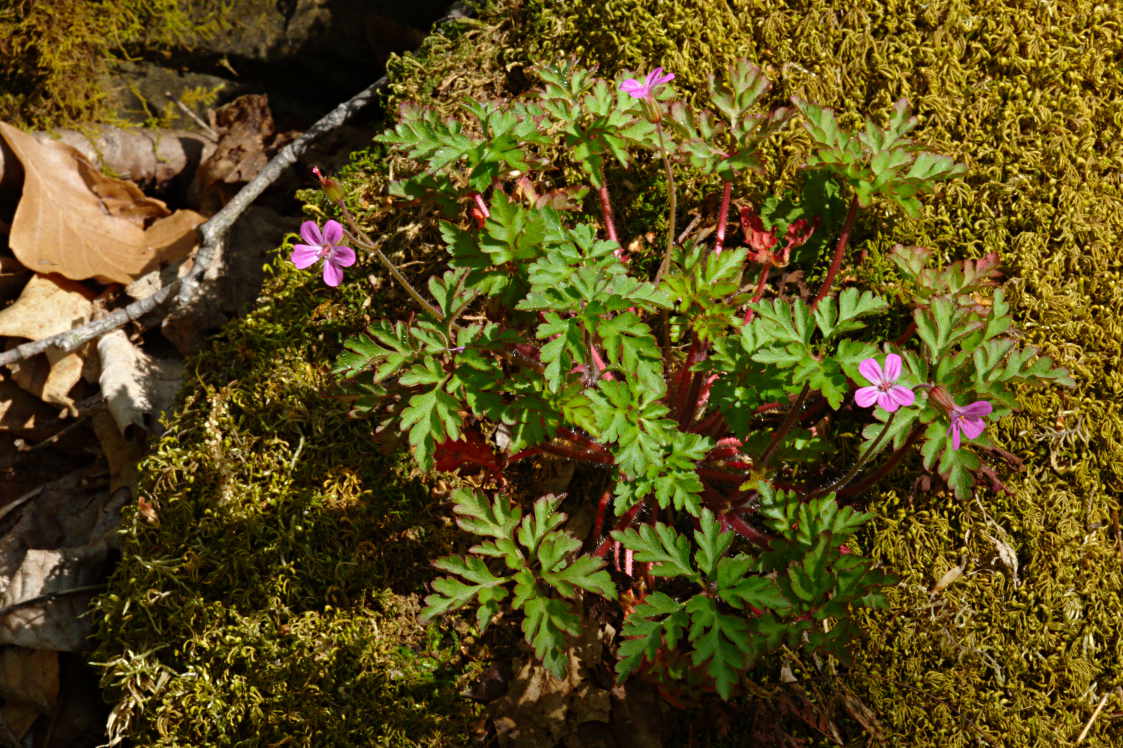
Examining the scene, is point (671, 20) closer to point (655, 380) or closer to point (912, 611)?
point (655, 380)

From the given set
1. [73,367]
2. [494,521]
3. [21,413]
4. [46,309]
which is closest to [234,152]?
[46,309]

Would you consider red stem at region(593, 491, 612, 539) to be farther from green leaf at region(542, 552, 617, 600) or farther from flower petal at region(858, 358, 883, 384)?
flower petal at region(858, 358, 883, 384)

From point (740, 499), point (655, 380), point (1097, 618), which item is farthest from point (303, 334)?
point (1097, 618)

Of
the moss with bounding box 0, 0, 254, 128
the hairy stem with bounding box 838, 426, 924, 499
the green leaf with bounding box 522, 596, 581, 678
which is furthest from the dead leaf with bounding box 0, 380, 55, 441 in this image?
the hairy stem with bounding box 838, 426, 924, 499

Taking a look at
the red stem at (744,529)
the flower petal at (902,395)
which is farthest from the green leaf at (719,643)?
the flower petal at (902,395)

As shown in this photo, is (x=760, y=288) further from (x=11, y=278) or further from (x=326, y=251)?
(x=11, y=278)

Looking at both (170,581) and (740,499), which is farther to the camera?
(170,581)
